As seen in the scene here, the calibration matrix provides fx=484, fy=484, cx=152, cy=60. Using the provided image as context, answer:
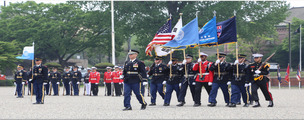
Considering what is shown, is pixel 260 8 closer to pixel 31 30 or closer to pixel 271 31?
pixel 271 31

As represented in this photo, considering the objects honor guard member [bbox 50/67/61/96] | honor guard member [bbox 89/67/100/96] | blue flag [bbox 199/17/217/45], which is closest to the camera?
blue flag [bbox 199/17/217/45]

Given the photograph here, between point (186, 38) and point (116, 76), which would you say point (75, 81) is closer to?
point (116, 76)

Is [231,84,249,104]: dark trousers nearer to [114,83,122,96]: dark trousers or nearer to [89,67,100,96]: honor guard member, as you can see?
[114,83,122,96]: dark trousers

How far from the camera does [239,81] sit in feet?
48.0

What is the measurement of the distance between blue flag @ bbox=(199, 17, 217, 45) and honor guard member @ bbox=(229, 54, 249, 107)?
1.00m

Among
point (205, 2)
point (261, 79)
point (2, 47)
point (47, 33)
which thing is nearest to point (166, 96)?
point (261, 79)

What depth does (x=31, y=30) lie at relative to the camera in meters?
54.4

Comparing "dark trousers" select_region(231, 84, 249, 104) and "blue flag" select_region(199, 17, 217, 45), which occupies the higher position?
"blue flag" select_region(199, 17, 217, 45)

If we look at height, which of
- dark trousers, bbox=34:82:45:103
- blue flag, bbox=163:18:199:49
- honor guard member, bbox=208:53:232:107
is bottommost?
dark trousers, bbox=34:82:45:103

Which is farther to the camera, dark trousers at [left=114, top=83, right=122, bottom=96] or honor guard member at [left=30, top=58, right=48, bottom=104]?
dark trousers at [left=114, top=83, right=122, bottom=96]

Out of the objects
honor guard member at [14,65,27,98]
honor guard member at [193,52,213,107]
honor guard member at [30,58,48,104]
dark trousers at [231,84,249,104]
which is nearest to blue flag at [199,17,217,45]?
honor guard member at [193,52,213,107]

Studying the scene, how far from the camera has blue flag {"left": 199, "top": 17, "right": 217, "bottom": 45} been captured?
49.4ft

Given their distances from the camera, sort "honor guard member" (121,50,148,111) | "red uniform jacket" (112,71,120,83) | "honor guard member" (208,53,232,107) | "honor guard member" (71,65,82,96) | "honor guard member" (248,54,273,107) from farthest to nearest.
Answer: "honor guard member" (71,65,82,96), "red uniform jacket" (112,71,120,83), "honor guard member" (208,53,232,107), "honor guard member" (248,54,273,107), "honor guard member" (121,50,148,111)

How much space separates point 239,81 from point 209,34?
5.87 feet
